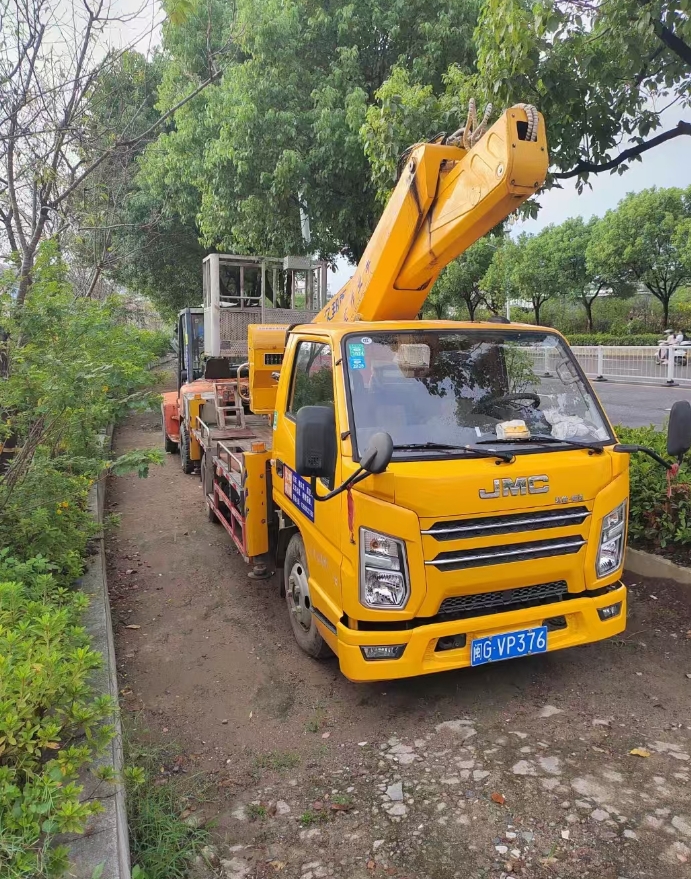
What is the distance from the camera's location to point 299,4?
9.65 metres

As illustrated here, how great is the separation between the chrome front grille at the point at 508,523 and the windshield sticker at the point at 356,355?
1050 millimetres

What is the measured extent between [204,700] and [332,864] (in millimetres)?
1396

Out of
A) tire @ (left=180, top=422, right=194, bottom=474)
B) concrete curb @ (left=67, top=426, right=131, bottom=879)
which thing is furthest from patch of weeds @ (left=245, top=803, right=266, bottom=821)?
tire @ (left=180, top=422, right=194, bottom=474)

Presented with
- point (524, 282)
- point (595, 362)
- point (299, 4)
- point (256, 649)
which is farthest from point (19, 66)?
point (524, 282)

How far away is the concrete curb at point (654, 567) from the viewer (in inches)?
174

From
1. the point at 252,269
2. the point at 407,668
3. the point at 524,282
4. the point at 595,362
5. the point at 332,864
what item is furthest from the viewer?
the point at 524,282

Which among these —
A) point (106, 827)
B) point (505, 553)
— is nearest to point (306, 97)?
point (505, 553)

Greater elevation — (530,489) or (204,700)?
(530,489)

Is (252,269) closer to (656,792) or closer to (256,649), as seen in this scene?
(256,649)

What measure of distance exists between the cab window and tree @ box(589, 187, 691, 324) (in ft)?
85.6

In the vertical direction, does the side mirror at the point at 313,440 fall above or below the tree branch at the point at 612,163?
below

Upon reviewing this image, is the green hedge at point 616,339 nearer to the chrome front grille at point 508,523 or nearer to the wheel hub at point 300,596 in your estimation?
the wheel hub at point 300,596

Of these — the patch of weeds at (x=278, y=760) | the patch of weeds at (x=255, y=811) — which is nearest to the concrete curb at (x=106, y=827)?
the patch of weeds at (x=255, y=811)

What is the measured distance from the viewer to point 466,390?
3.59m
